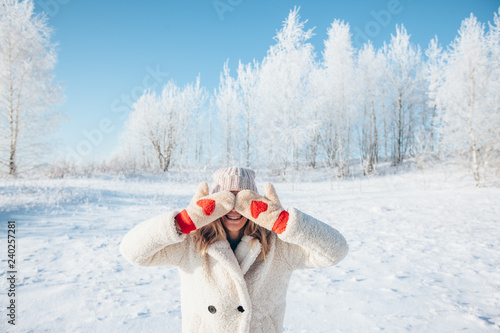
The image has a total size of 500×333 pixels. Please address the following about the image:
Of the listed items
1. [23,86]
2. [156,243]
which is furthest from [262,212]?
[23,86]

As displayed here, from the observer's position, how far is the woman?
121 centimetres

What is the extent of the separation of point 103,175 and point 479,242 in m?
14.0

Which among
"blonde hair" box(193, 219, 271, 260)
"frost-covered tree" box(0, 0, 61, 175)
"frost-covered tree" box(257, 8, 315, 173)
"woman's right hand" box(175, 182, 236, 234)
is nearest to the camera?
"woman's right hand" box(175, 182, 236, 234)

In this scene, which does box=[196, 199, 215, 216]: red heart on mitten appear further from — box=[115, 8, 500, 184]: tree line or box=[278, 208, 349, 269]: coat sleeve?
box=[115, 8, 500, 184]: tree line

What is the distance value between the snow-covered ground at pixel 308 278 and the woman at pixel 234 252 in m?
1.32

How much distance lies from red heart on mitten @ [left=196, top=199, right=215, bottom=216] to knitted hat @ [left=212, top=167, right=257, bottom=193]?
0.73 feet

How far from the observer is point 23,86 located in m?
10.9

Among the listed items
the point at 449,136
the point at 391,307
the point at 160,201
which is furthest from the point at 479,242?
the point at 449,136

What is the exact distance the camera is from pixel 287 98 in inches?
678

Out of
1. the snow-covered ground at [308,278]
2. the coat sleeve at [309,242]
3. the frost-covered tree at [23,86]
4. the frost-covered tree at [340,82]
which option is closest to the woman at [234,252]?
the coat sleeve at [309,242]

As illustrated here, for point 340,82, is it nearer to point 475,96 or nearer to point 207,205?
point 475,96

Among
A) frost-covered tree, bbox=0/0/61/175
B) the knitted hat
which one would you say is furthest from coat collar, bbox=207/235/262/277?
frost-covered tree, bbox=0/0/61/175

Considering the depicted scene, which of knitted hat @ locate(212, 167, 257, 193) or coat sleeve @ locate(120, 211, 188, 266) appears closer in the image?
coat sleeve @ locate(120, 211, 188, 266)

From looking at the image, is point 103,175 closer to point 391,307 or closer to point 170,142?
point 170,142
